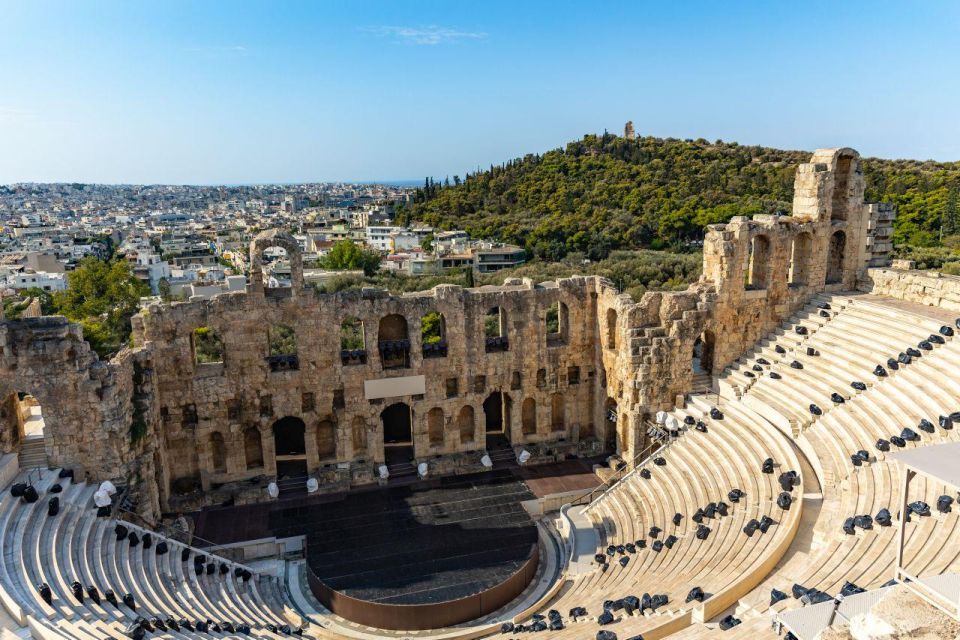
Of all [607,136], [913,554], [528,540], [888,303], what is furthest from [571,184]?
[913,554]

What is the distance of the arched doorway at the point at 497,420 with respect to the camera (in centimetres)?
3116

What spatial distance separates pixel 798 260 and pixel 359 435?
835 inches

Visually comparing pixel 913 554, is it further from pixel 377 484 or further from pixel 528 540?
pixel 377 484

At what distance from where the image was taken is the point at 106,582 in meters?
17.9

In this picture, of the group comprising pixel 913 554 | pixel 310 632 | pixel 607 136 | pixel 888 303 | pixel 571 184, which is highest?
pixel 607 136

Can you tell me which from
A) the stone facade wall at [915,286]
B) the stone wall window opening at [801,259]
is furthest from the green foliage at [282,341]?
the stone facade wall at [915,286]

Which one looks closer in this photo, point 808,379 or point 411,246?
point 808,379

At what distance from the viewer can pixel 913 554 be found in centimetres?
1504

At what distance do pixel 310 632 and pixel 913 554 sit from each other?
53.1 ft

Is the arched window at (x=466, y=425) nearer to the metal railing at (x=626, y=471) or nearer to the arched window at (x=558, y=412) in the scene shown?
the arched window at (x=558, y=412)

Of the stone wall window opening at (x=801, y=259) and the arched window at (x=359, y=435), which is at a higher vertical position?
the stone wall window opening at (x=801, y=259)

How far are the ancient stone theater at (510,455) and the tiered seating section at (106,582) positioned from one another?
0.10m

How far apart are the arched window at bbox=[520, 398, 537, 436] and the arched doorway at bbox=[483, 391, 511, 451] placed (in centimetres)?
75

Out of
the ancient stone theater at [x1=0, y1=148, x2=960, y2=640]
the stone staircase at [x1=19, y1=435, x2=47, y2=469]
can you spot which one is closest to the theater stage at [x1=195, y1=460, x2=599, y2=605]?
the ancient stone theater at [x1=0, y1=148, x2=960, y2=640]
